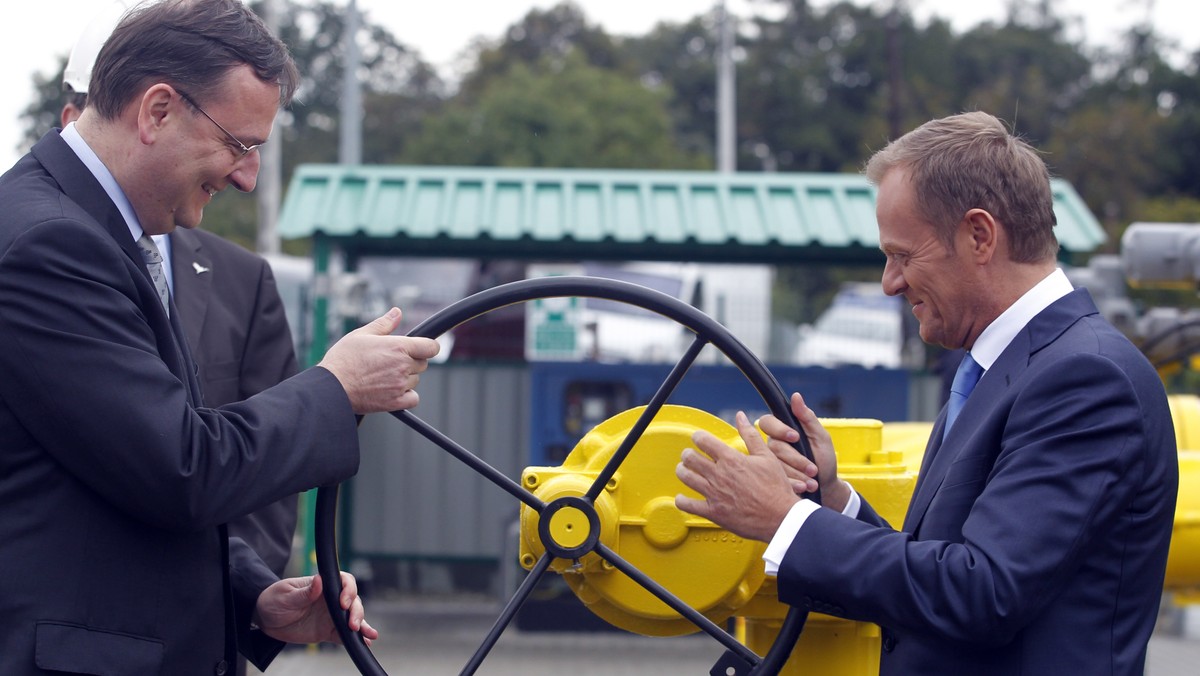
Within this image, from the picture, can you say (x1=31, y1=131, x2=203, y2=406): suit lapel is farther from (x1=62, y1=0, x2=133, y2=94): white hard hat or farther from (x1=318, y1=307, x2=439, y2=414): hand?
(x1=62, y1=0, x2=133, y2=94): white hard hat

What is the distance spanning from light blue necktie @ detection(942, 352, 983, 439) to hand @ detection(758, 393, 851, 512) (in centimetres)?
17

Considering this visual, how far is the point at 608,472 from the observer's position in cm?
177

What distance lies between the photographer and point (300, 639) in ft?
6.64

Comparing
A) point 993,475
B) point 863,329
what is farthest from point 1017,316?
point 863,329

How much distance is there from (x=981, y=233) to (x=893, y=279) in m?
0.16

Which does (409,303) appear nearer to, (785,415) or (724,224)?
(724,224)

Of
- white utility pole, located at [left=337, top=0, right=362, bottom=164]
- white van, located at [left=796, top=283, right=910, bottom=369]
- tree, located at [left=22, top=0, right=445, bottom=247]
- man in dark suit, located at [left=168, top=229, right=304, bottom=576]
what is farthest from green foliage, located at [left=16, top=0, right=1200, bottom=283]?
man in dark suit, located at [left=168, top=229, right=304, bottom=576]

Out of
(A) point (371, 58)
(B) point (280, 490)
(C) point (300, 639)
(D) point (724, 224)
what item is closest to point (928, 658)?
(B) point (280, 490)

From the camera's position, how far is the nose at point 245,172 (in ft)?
5.99

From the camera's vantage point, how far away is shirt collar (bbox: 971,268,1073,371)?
1.72m

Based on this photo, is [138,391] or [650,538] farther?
[650,538]

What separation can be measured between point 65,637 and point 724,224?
5.32 meters

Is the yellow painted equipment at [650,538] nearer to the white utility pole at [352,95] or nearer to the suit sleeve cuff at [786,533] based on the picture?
the suit sleeve cuff at [786,533]

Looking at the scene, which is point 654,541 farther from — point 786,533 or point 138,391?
point 138,391
